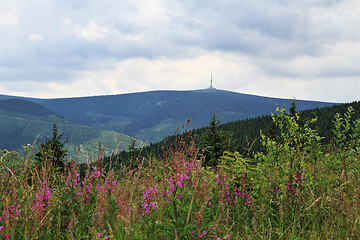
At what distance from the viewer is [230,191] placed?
4789 millimetres

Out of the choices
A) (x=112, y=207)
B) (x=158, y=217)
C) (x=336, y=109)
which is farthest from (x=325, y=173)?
(x=336, y=109)

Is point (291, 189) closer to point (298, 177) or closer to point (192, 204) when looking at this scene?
point (298, 177)

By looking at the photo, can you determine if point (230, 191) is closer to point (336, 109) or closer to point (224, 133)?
point (224, 133)

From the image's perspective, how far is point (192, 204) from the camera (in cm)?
321

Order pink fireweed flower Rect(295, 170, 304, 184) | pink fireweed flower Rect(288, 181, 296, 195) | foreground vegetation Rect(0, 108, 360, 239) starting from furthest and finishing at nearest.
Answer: pink fireweed flower Rect(295, 170, 304, 184)
pink fireweed flower Rect(288, 181, 296, 195)
foreground vegetation Rect(0, 108, 360, 239)

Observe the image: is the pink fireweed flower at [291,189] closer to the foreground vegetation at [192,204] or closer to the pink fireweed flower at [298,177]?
the foreground vegetation at [192,204]

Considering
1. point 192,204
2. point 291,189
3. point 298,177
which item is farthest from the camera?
point 298,177

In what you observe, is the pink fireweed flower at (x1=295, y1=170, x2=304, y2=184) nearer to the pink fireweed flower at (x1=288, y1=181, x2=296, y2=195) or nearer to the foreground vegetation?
the foreground vegetation

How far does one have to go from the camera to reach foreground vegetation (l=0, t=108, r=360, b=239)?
10.5 ft

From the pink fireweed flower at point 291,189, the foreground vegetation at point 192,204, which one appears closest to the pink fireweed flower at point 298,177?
the foreground vegetation at point 192,204

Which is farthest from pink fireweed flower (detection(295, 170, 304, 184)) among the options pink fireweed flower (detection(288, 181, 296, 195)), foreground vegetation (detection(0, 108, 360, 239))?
pink fireweed flower (detection(288, 181, 296, 195))

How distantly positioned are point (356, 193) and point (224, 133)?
11.6m

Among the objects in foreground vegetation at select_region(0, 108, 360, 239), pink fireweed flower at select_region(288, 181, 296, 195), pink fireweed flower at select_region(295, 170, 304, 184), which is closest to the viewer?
foreground vegetation at select_region(0, 108, 360, 239)

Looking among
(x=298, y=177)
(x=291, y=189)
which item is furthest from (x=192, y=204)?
(x=298, y=177)
